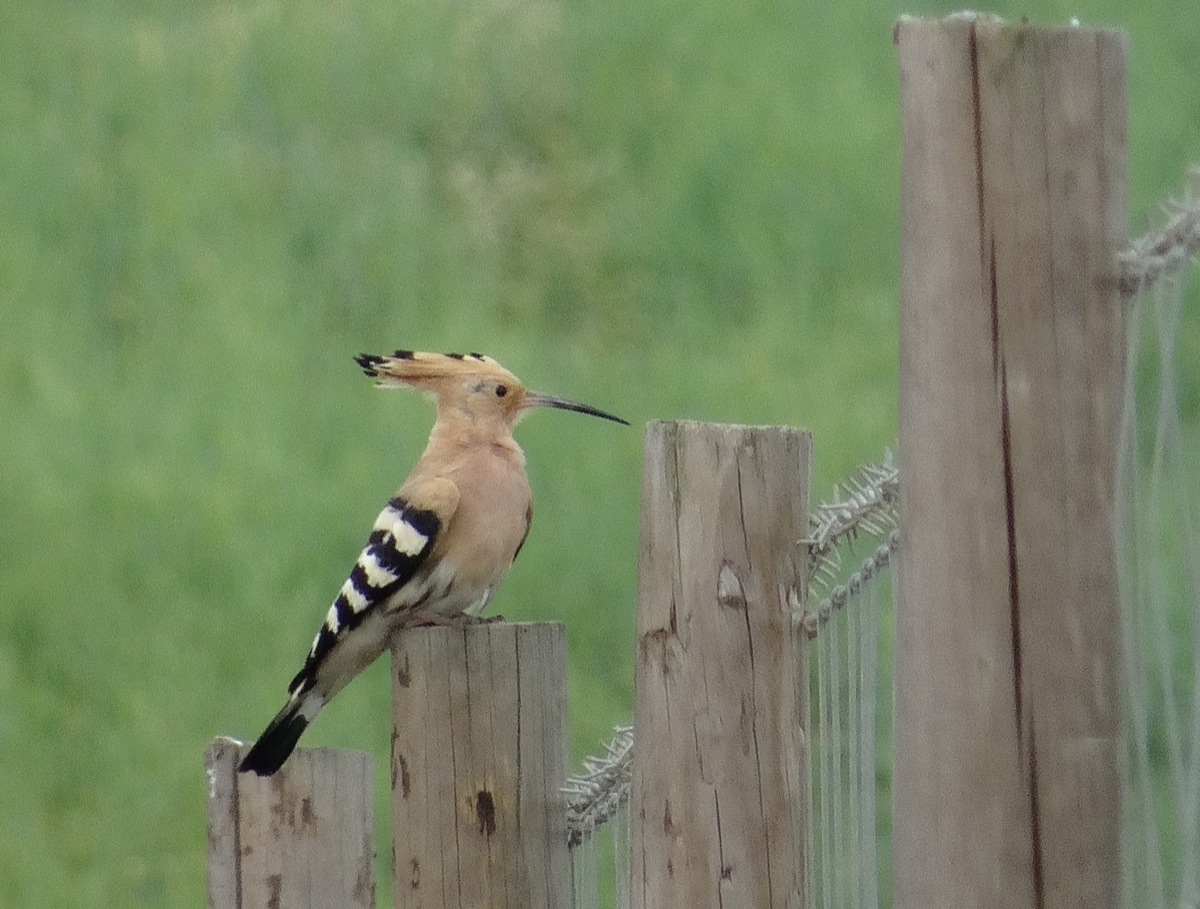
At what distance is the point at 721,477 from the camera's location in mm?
1614

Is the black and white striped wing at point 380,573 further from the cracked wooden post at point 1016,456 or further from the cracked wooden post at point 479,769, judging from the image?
the cracked wooden post at point 1016,456

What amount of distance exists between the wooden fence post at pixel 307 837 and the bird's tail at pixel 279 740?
2cm

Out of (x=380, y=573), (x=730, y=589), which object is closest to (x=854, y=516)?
(x=730, y=589)

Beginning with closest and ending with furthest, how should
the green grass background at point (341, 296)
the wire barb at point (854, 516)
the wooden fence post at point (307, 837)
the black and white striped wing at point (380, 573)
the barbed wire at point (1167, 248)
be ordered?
1. the barbed wire at point (1167, 248)
2. the wire barb at point (854, 516)
3. the wooden fence post at point (307, 837)
4. the black and white striped wing at point (380, 573)
5. the green grass background at point (341, 296)

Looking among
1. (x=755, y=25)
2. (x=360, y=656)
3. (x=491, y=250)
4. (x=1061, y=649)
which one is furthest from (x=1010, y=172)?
(x=755, y=25)

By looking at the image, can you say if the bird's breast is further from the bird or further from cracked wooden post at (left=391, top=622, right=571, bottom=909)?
cracked wooden post at (left=391, top=622, right=571, bottom=909)

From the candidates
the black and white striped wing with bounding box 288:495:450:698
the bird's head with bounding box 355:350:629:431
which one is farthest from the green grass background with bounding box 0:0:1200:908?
the black and white striped wing with bounding box 288:495:450:698

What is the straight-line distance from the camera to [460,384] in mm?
3014

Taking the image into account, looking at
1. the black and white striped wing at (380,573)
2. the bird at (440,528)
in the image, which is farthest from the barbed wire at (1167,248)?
the black and white striped wing at (380,573)

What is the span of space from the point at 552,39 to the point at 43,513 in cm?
261

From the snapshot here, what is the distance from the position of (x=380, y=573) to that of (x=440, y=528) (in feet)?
0.38

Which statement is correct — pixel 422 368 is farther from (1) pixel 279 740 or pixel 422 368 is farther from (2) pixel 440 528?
(1) pixel 279 740

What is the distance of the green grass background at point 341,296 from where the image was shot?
183 inches

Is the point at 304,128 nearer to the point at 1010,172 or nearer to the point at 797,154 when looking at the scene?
the point at 797,154
